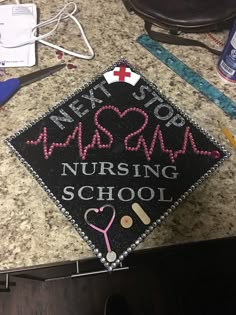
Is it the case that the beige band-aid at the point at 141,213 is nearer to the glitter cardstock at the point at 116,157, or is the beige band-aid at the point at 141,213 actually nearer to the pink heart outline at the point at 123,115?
the glitter cardstock at the point at 116,157

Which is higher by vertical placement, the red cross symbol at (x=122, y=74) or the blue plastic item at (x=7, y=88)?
the red cross symbol at (x=122, y=74)

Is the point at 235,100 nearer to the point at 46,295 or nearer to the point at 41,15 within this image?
the point at 41,15

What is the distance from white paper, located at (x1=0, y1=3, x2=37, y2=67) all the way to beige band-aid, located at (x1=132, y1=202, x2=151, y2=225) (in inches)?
12.2

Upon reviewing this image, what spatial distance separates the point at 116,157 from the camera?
0.61 metres

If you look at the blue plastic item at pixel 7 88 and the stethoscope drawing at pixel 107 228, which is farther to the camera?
the blue plastic item at pixel 7 88

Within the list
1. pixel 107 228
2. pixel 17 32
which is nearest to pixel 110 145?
pixel 107 228

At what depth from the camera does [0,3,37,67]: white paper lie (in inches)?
27.2

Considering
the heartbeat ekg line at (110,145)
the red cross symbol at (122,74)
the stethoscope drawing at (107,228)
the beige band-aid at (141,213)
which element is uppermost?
the red cross symbol at (122,74)

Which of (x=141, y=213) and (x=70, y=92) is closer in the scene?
(x=141, y=213)

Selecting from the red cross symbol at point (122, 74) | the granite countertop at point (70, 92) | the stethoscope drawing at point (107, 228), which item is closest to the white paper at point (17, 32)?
the granite countertop at point (70, 92)

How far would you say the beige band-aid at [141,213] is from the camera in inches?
22.1

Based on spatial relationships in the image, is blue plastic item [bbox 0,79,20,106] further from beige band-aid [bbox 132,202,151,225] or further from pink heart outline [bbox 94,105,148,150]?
beige band-aid [bbox 132,202,151,225]

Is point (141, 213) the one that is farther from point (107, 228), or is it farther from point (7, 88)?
point (7, 88)

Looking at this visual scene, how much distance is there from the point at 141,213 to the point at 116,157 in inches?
3.8
